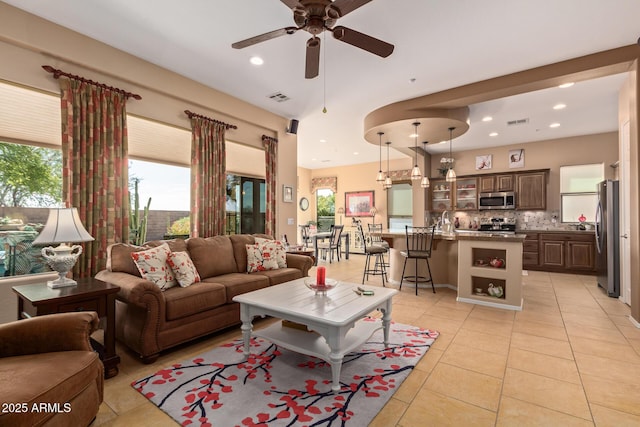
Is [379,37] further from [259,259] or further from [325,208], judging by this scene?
[325,208]

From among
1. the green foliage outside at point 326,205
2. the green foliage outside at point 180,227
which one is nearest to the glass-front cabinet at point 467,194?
the green foliage outside at point 326,205

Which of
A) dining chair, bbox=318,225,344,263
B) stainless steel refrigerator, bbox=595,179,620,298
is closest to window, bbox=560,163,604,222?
stainless steel refrigerator, bbox=595,179,620,298

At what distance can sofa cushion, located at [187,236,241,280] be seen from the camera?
3.45 m

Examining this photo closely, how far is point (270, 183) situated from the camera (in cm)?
513

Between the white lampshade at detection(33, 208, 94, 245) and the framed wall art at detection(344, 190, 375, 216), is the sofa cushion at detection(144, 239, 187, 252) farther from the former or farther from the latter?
the framed wall art at detection(344, 190, 375, 216)

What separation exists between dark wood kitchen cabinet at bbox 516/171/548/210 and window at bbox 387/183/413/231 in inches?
114

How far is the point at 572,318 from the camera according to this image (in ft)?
11.7

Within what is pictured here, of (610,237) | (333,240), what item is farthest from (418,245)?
(333,240)

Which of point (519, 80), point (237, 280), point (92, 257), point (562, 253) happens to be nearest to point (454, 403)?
point (237, 280)

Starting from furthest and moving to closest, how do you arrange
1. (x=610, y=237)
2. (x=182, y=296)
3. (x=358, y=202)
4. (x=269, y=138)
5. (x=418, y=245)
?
(x=358, y=202)
(x=269, y=138)
(x=418, y=245)
(x=610, y=237)
(x=182, y=296)

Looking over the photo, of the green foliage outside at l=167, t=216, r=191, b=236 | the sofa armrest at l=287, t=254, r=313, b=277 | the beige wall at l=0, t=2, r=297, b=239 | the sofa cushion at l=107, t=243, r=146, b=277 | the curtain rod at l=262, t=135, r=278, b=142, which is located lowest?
the sofa armrest at l=287, t=254, r=313, b=277

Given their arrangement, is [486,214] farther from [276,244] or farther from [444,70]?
[276,244]

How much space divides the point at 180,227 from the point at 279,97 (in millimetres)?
2381

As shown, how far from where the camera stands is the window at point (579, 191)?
21.3 feet
